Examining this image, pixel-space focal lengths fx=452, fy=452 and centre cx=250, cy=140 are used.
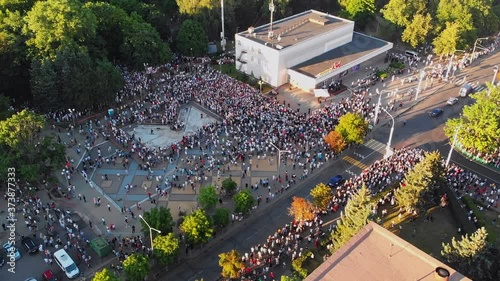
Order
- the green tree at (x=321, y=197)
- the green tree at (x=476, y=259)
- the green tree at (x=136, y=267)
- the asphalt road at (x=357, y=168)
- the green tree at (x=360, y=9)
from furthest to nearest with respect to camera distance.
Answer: the green tree at (x=360, y=9) < the green tree at (x=321, y=197) < the asphalt road at (x=357, y=168) < the green tree at (x=136, y=267) < the green tree at (x=476, y=259)

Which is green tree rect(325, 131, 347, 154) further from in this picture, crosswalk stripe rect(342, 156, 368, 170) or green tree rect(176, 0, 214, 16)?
green tree rect(176, 0, 214, 16)

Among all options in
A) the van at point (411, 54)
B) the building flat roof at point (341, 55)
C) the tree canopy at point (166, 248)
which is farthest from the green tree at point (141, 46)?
the van at point (411, 54)

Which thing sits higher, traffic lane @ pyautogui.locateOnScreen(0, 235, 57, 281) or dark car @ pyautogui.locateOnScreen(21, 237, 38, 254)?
dark car @ pyautogui.locateOnScreen(21, 237, 38, 254)

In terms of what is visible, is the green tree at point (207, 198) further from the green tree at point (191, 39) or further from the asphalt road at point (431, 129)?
the green tree at point (191, 39)

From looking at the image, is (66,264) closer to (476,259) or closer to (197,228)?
(197,228)

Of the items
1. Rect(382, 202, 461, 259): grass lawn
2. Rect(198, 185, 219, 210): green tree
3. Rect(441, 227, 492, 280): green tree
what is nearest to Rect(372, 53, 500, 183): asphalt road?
Rect(382, 202, 461, 259): grass lawn

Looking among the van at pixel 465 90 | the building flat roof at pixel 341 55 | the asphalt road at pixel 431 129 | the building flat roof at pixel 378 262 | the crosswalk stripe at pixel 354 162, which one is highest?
the building flat roof at pixel 378 262

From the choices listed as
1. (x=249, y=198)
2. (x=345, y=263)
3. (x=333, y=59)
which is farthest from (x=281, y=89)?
(x=345, y=263)
